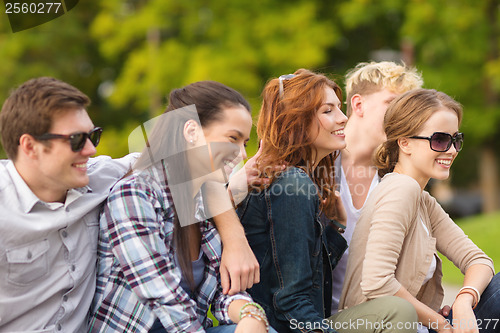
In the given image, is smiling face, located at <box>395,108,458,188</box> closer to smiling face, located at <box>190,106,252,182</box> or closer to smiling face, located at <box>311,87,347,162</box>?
smiling face, located at <box>311,87,347,162</box>

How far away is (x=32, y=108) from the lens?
2209 millimetres

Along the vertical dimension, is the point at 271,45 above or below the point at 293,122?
below

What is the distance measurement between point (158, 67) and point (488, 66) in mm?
6348

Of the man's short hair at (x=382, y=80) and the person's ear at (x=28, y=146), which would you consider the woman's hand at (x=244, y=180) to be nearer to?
the person's ear at (x=28, y=146)

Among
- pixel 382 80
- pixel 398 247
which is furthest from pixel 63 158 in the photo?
pixel 382 80

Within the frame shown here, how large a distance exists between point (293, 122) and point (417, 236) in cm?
75

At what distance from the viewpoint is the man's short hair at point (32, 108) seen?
221 centimetres

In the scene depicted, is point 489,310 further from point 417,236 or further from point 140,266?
point 140,266

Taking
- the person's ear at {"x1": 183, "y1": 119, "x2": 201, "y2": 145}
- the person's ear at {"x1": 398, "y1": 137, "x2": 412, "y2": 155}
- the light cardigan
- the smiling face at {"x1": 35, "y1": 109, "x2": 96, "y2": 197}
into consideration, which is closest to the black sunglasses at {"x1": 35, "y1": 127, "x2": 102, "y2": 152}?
the smiling face at {"x1": 35, "y1": 109, "x2": 96, "y2": 197}

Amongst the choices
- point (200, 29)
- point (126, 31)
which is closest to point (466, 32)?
point (200, 29)

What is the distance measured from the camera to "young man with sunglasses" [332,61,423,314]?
11.2 ft

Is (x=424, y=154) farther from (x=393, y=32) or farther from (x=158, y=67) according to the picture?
(x=393, y=32)

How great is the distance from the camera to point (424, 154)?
277cm

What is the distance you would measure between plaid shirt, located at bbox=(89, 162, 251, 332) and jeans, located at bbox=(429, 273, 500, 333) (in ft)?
3.75
